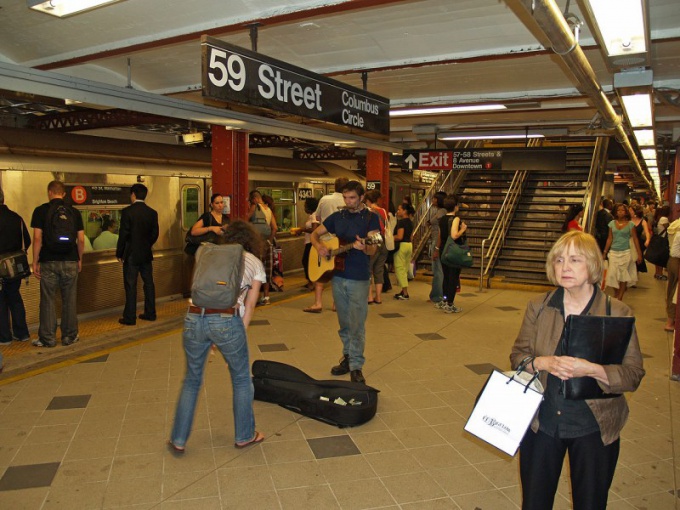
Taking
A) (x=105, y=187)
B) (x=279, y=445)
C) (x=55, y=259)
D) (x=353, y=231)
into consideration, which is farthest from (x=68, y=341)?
(x=353, y=231)

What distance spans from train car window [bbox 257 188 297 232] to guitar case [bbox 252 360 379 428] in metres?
7.04

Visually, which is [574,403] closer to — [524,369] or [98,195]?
[524,369]

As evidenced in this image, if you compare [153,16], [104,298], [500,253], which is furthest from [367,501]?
[500,253]

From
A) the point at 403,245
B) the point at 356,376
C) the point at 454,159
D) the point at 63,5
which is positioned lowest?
the point at 356,376

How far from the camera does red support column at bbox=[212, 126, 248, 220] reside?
7703mm

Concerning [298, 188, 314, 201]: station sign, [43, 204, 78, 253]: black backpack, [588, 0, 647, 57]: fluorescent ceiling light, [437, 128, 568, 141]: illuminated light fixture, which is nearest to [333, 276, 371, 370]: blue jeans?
[588, 0, 647, 57]: fluorescent ceiling light

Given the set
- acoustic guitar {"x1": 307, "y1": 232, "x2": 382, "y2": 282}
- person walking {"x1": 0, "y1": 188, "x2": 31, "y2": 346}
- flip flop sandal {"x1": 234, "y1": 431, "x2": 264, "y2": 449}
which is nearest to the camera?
flip flop sandal {"x1": 234, "y1": 431, "x2": 264, "y2": 449}

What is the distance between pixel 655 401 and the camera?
4.78 m

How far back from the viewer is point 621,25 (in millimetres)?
3203

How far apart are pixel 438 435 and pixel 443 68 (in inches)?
172

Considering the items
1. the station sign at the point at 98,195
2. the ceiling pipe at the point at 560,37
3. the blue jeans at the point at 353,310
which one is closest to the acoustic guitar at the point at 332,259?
the blue jeans at the point at 353,310

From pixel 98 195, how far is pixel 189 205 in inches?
69.3

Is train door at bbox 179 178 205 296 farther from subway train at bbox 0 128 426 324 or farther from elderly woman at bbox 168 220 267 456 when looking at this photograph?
elderly woman at bbox 168 220 267 456

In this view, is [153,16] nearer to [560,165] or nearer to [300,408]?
[300,408]
